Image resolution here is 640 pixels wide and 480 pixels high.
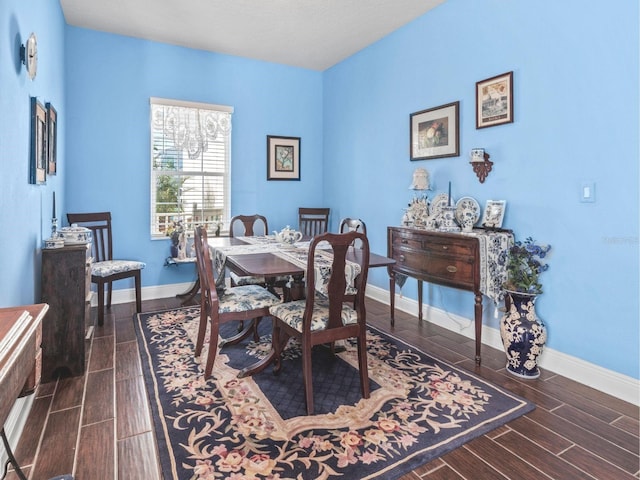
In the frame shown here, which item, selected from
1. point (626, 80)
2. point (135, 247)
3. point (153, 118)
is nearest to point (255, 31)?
point (153, 118)

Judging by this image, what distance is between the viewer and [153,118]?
14.4ft

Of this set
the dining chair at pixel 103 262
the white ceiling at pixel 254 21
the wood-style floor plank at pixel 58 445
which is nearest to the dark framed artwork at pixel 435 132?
the white ceiling at pixel 254 21

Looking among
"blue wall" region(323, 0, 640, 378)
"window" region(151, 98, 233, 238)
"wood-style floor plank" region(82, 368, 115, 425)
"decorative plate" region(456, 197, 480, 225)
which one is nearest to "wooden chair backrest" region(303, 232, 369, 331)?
"wood-style floor plank" region(82, 368, 115, 425)

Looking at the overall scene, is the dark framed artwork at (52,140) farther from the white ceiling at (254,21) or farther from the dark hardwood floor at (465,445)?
the dark hardwood floor at (465,445)

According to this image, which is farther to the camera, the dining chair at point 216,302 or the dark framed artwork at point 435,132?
the dark framed artwork at point 435,132

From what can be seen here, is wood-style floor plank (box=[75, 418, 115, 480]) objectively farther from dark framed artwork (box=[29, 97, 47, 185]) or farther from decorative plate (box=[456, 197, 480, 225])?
decorative plate (box=[456, 197, 480, 225])

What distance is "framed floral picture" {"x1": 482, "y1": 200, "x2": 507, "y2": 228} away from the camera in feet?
9.80

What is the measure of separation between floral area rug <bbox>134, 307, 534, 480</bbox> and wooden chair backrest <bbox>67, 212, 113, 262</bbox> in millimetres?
1511

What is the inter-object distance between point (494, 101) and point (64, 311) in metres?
3.55

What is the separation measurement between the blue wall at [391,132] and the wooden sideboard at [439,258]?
0.47m

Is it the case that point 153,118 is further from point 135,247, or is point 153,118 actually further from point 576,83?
point 576,83

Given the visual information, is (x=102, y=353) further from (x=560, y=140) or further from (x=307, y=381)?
(x=560, y=140)

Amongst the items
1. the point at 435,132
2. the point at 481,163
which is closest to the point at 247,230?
the point at 435,132

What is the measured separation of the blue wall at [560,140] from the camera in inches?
91.0
